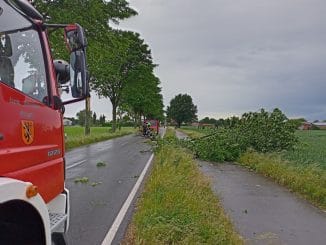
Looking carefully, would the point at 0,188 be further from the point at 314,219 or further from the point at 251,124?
the point at 251,124

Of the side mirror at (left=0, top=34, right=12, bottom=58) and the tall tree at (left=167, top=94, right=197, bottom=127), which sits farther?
the tall tree at (left=167, top=94, right=197, bottom=127)

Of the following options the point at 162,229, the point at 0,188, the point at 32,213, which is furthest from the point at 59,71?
the point at 162,229

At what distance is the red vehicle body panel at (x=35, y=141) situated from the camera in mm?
3037

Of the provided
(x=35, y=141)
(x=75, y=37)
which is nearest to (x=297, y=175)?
(x=75, y=37)

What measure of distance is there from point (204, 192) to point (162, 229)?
3.78 m

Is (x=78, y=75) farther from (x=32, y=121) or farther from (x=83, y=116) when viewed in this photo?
(x=83, y=116)

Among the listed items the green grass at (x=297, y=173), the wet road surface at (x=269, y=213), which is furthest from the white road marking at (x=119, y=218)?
the green grass at (x=297, y=173)

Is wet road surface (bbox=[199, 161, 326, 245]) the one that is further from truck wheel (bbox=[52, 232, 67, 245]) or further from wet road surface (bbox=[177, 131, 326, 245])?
truck wheel (bbox=[52, 232, 67, 245])

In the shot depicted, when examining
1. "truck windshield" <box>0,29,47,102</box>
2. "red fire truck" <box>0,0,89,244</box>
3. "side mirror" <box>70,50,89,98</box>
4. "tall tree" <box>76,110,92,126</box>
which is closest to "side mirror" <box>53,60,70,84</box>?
"red fire truck" <box>0,0,89,244</box>

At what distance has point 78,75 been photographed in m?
4.35

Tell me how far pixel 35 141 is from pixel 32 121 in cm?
17

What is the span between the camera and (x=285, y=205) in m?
10.4

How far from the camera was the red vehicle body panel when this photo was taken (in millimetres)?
3037

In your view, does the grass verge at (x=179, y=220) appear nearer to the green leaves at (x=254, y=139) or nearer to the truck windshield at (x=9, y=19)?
the truck windshield at (x=9, y=19)
